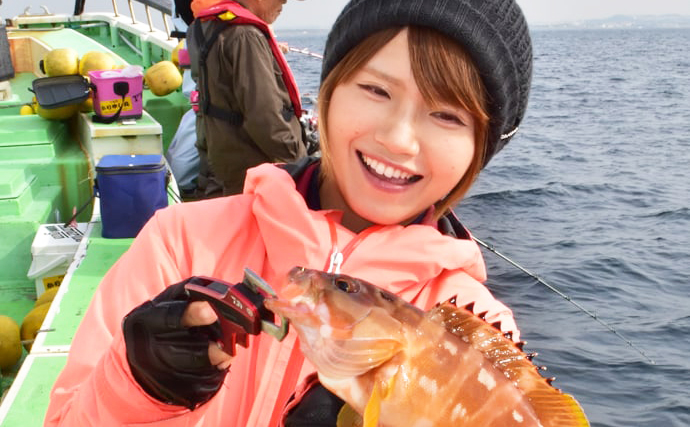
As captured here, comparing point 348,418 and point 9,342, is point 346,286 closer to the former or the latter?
point 348,418

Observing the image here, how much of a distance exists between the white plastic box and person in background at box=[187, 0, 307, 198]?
1298 millimetres

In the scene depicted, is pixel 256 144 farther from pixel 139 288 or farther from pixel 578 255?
pixel 578 255

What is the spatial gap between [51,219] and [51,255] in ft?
3.50

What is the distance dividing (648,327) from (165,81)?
22.4 feet

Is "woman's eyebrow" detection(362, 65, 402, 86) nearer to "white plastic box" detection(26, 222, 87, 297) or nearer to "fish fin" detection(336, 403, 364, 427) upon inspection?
"fish fin" detection(336, 403, 364, 427)

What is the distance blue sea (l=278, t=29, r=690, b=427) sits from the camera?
7559 mm

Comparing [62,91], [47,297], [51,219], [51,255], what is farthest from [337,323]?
[62,91]

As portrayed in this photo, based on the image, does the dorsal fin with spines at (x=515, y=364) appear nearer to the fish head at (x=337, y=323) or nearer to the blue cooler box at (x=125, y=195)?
the fish head at (x=337, y=323)

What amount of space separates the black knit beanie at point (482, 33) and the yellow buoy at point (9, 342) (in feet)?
10.9

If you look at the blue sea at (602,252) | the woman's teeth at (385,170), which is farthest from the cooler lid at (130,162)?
the blue sea at (602,252)

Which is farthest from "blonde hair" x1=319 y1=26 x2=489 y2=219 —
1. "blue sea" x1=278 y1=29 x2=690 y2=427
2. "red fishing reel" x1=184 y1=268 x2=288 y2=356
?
"blue sea" x1=278 y1=29 x2=690 y2=427

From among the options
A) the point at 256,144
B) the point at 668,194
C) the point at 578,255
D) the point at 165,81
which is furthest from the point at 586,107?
the point at 256,144

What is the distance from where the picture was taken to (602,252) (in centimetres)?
1138

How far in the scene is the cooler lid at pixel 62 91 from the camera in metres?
6.79
